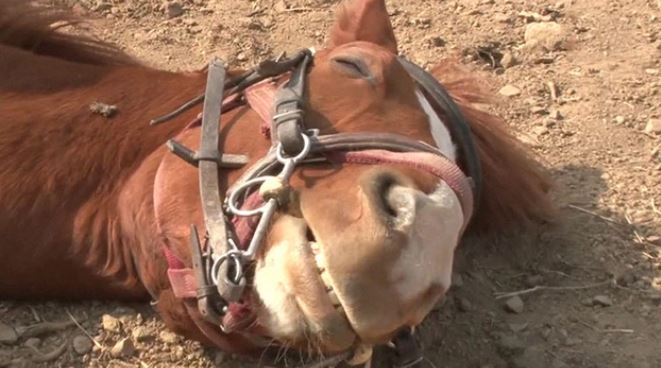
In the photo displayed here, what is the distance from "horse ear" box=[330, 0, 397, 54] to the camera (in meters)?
3.24

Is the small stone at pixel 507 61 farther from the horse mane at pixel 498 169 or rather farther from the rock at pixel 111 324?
the rock at pixel 111 324

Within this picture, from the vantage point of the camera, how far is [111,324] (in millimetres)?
3096

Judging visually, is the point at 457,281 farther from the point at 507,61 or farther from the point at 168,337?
the point at 507,61

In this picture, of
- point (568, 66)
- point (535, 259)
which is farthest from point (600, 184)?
point (568, 66)

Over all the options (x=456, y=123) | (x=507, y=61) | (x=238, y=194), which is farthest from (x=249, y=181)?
(x=507, y=61)

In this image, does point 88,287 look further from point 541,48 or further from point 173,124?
point 541,48

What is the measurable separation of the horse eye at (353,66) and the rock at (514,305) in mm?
964

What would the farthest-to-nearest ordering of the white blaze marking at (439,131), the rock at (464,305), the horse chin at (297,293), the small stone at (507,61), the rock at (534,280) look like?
1. the small stone at (507,61)
2. the rock at (534,280)
3. the rock at (464,305)
4. the white blaze marking at (439,131)
5. the horse chin at (297,293)

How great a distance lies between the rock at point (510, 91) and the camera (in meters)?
4.33

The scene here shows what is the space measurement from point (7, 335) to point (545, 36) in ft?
8.66

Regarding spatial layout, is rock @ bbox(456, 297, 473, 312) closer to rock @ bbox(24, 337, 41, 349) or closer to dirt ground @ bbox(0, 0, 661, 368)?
dirt ground @ bbox(0, 0, 661, 368)

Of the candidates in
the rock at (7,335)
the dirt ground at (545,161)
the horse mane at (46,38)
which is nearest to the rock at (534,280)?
the dirt ground at (545,161)

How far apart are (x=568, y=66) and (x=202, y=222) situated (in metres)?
2.37

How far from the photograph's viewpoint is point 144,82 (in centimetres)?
330
